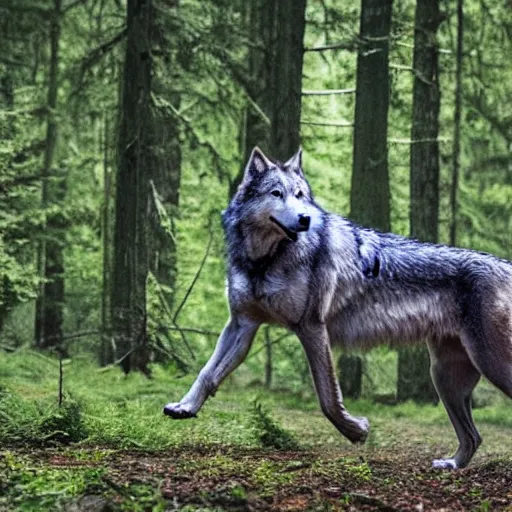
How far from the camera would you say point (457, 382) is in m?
7.43

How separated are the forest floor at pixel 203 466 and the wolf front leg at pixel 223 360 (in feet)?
1.44

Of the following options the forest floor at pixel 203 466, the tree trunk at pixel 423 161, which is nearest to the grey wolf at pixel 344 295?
the forest floor at pixel 203 466

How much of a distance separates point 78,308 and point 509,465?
1558 centimetres

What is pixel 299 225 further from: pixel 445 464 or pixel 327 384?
pixel 445 464

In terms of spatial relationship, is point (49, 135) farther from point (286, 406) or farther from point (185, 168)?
point (286, 406)

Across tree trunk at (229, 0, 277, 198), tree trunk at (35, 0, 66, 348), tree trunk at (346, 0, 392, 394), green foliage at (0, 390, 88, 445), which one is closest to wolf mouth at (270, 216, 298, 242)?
green foliage at (0, 390, 88, 445)

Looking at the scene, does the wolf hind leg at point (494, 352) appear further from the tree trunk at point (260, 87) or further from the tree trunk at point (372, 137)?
the tree trunk at point (260, 87)

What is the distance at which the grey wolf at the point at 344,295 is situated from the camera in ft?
21.9

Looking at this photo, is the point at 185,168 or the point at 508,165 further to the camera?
the point at 185,168

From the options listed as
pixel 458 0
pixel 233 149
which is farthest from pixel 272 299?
pixel 233 149

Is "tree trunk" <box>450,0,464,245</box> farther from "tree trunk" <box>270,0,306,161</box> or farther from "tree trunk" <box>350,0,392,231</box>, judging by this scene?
"tree trunk" <box>270,0,306,161</box>

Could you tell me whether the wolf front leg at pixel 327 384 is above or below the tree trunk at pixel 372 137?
below

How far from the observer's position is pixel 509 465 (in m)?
6.43

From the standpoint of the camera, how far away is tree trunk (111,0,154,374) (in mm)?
12375
